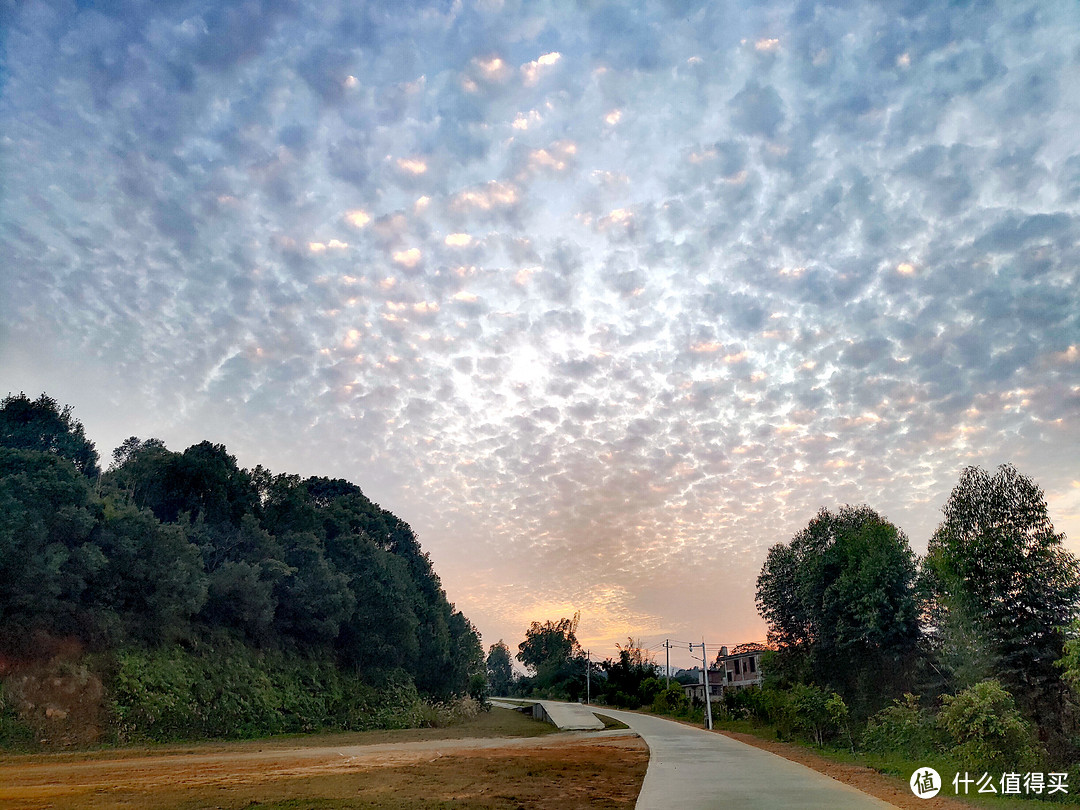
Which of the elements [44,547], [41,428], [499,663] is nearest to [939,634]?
[44,547]

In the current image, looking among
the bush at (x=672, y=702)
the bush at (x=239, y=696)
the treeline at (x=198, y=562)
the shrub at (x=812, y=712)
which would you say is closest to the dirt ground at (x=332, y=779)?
the bush at (x=239, y=696)

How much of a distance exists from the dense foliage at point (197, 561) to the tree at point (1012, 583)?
27955 millimetres

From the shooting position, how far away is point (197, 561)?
95.5 ft

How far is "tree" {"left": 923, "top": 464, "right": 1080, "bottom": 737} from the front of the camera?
17953 millimetres

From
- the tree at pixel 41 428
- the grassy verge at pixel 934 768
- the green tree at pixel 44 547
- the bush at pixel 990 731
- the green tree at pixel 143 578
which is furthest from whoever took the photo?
the tree at pixel 41 428

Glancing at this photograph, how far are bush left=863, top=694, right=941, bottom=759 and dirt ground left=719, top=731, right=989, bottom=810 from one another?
5.53 feet

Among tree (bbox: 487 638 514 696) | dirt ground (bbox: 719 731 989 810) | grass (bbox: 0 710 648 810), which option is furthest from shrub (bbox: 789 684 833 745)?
tree (bbox: 487 638 514 696)

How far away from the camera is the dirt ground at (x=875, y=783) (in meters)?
12.6

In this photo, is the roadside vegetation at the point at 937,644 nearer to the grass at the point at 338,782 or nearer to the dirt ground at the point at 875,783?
the dirt ground at the point at 875,783

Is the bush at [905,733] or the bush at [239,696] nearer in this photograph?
the bush at [905,733]

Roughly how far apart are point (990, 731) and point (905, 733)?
7844 mm

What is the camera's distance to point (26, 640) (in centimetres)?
2234

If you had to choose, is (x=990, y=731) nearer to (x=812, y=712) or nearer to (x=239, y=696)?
(x=812, y=712)

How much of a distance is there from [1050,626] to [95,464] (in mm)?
46422
